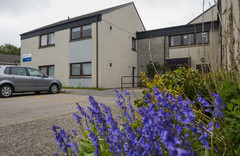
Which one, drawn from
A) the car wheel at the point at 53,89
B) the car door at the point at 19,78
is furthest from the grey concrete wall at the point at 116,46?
the car door at the point at 19,78

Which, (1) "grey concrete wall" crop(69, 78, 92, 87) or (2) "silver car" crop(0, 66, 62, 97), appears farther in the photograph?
(1) "grey concrete wall" crop(69, 78, 92, 87)

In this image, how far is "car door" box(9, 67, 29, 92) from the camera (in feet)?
26.2

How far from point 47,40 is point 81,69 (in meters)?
5.41

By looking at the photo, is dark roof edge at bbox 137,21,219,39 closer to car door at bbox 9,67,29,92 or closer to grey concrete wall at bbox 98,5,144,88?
grey concrete wall at bbox 98,5,144,88

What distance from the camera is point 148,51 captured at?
1706 cm

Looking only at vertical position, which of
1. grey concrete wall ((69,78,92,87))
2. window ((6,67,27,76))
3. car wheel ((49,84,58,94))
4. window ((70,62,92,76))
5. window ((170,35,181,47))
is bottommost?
car wheel ((49,84,58,94))

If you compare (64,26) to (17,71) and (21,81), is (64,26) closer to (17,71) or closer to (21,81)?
(17,71)

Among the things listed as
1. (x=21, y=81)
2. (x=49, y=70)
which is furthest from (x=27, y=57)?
(x=21, y=81)

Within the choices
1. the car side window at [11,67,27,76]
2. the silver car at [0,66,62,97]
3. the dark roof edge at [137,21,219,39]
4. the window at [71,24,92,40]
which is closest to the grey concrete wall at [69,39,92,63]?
the window at [71,24,92,40]

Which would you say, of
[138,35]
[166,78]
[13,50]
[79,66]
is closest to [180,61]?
[138,35]

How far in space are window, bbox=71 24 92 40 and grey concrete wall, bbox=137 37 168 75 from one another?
618cm

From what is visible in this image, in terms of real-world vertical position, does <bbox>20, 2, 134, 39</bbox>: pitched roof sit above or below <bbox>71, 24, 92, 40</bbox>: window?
above

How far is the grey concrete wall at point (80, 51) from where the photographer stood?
13.4 m

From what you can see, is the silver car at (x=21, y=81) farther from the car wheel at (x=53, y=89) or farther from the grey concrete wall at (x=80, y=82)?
the grey concrete wall at (x=80, y=82)
